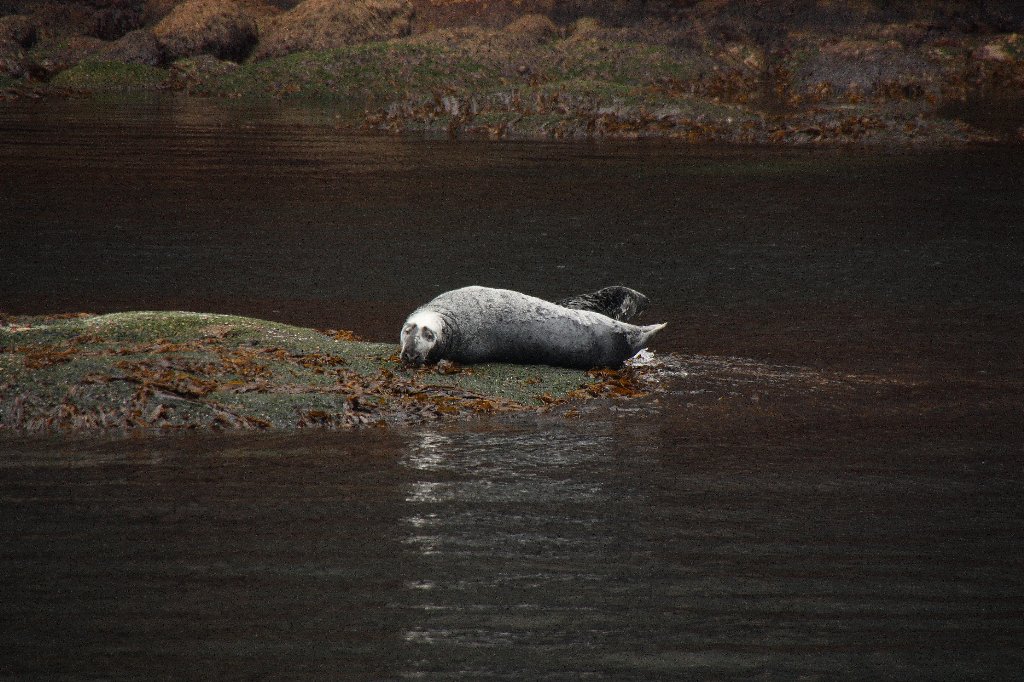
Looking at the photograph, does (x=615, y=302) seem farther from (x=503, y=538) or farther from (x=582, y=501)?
(x=503, y=538)

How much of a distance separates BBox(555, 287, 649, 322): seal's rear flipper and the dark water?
0.50 metres

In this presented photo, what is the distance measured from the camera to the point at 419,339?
9.45 m

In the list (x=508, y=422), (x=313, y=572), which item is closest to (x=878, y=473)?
(x=508, y=422)

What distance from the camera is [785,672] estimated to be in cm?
479

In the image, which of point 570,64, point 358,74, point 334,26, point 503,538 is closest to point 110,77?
point 334,26

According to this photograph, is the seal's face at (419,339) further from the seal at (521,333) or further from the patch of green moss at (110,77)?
the patch of green moss at (110,77)

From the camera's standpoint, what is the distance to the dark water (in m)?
5.04

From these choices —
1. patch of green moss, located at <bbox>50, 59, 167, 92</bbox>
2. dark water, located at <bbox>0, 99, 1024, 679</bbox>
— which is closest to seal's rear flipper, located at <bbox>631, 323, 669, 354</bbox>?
dark water, located at <bbox>0, 99, 1024, 679</bbox>

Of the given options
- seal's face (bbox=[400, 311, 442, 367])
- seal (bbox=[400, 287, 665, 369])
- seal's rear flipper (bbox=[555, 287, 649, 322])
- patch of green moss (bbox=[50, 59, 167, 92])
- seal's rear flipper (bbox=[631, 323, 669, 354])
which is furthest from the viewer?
patch of green moss (bbox=[50, 59, 167, 92])

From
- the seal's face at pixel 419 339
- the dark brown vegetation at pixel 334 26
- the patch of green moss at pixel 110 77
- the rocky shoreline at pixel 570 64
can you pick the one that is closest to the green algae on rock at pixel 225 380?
the seal's face at pixel 419 339

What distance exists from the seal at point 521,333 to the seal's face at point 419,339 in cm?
3

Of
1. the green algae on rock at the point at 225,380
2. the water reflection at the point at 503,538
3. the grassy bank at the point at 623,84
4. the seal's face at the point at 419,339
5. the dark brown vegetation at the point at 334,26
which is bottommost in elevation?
the water reflection at the point at 503,538

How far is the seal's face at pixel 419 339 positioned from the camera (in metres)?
9.45

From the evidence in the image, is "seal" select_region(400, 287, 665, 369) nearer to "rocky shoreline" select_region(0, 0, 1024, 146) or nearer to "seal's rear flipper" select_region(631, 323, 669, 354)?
"seal's rear flipper" select_region(631, 323, 669, 354)
